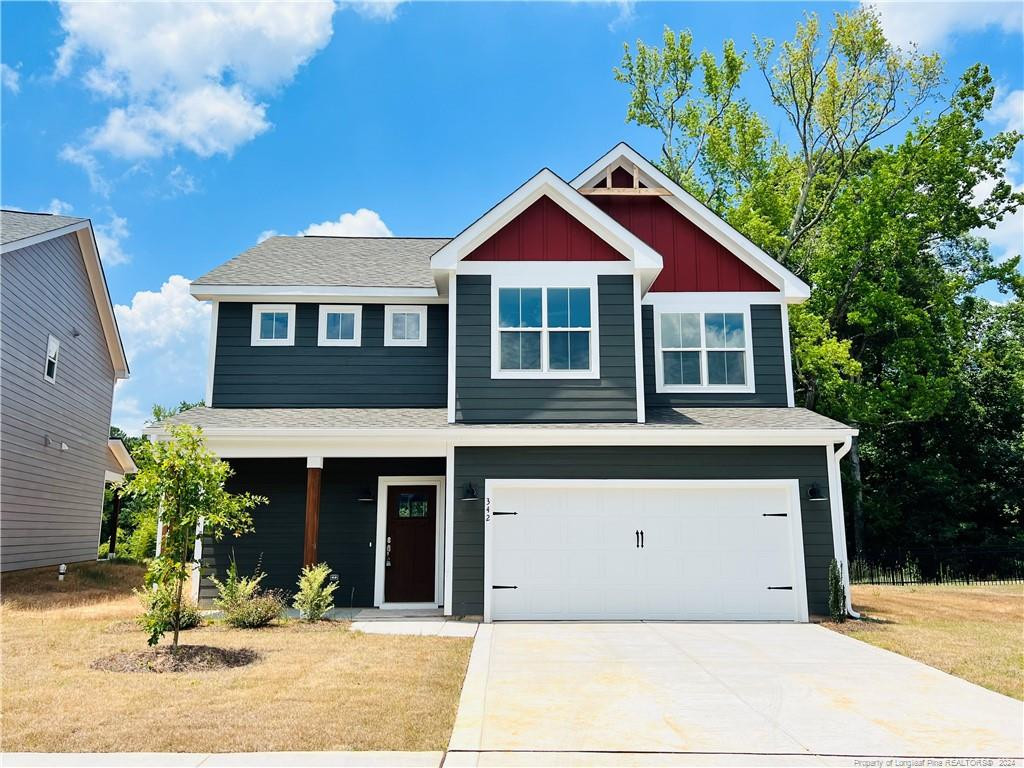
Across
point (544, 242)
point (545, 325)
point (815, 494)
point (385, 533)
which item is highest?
point (544, 242)

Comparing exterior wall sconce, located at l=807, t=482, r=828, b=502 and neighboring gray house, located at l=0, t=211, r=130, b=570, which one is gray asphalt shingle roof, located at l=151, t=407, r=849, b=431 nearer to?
exterior wall sconce, located at l=807, t=482, r=828, b=502

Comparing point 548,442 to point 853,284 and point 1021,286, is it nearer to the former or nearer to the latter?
point 853,284

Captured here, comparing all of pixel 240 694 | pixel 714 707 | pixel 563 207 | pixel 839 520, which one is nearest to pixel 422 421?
pixel 563 207

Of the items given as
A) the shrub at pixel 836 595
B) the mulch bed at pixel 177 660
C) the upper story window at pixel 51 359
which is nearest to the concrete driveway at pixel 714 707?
the shrub at pixel 836 595

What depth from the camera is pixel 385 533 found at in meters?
13.3

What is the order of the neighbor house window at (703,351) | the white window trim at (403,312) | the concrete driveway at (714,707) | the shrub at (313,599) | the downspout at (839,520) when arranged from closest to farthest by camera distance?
the concrete driveway at (714,707)
the shrub at (313,599)
the downspout at (839,520)
the neighbor house window at (703,351)
the white window trim at (403,312)

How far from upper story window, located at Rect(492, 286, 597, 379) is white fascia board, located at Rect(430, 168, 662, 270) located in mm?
915

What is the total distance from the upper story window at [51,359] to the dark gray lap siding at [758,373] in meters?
13.2

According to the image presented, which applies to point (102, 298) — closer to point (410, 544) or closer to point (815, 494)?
point (410, 544)

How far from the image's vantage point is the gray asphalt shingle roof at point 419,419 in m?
11.8

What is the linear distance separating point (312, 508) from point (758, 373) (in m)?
8.16

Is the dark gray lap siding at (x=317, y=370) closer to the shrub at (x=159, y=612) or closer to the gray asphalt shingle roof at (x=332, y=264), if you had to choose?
the gray asphalt shingle roof at (x=332, y=264)

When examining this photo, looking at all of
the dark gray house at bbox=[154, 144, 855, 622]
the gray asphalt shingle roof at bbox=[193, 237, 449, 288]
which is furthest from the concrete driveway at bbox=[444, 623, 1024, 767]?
the gray asphalt shingle roof at bbox=[193, 237, 449, 288]

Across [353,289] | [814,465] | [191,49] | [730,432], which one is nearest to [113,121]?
[191,49]
